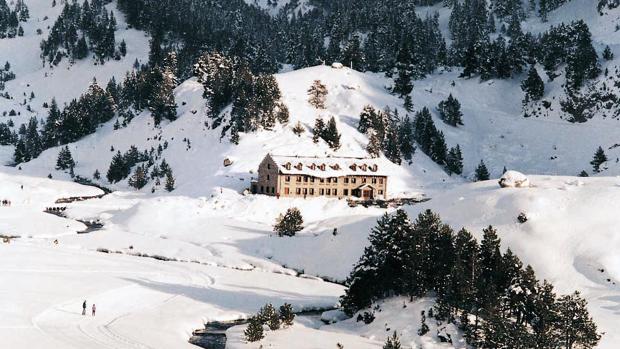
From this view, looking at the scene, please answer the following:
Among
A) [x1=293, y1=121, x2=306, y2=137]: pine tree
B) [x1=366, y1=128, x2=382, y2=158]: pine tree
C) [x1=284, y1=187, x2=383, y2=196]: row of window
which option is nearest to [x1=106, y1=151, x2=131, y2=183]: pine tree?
[x1=293, y1=121, x2=306, y2=137]: pine tree

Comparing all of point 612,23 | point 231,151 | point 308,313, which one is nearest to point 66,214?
point 231,151

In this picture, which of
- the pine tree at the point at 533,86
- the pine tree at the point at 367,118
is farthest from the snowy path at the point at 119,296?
the pine tree at the point at 533,86

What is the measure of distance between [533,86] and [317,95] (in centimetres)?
5673

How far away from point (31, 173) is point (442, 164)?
95.8 metres

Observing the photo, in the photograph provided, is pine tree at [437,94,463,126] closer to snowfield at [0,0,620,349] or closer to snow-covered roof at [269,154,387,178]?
snowfield at [0,0,620,349]

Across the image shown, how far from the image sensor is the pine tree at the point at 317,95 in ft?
439

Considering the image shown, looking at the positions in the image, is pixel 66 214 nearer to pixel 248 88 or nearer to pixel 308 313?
pixel 248 88

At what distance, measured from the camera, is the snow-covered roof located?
101m

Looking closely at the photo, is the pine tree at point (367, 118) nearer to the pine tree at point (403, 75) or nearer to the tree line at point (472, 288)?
the pine tree at point (403, 75)

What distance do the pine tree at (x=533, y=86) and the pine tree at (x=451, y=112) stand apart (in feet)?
63.3

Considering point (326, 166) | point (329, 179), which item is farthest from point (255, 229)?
point (326, 166)

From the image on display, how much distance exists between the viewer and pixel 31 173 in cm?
13738

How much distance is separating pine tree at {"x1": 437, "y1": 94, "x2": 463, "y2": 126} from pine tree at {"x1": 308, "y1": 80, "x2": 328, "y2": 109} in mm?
31451

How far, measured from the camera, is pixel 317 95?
13488 cm
